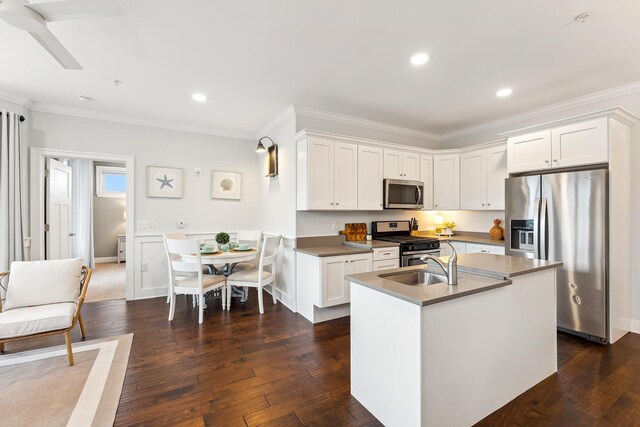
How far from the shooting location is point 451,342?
1.62 m

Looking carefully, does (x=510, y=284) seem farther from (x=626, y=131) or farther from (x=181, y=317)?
(x=181, y=317)

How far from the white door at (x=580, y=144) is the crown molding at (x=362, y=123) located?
2000 millimetres

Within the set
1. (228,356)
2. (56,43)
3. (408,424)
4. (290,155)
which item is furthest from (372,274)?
(56,43)

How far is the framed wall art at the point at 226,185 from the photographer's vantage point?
16.1 ft

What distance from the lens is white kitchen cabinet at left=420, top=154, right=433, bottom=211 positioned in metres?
4.52

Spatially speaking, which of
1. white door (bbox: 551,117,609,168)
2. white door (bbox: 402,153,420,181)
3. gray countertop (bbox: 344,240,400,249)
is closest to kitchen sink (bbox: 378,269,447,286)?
gray countertop (bbox: 344,240,400,249)

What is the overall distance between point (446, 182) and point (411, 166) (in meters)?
0.72

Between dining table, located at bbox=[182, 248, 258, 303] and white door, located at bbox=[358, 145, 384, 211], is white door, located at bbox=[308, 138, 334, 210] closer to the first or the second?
white door, located at bbox=[358, 145, 384, 211]

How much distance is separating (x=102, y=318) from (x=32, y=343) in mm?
753

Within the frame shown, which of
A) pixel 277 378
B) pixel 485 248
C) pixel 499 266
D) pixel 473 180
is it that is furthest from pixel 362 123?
pixel 277 378

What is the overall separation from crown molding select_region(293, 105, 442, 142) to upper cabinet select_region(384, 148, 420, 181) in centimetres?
52

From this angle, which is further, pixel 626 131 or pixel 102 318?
pixel 102 318

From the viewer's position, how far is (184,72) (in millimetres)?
2891

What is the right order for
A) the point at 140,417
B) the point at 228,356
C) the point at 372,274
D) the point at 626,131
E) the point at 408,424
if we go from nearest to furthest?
the point at 408,424 < the point at 140,417 < the point at 372,274 < the point at 228,356 < the point at 626,131
